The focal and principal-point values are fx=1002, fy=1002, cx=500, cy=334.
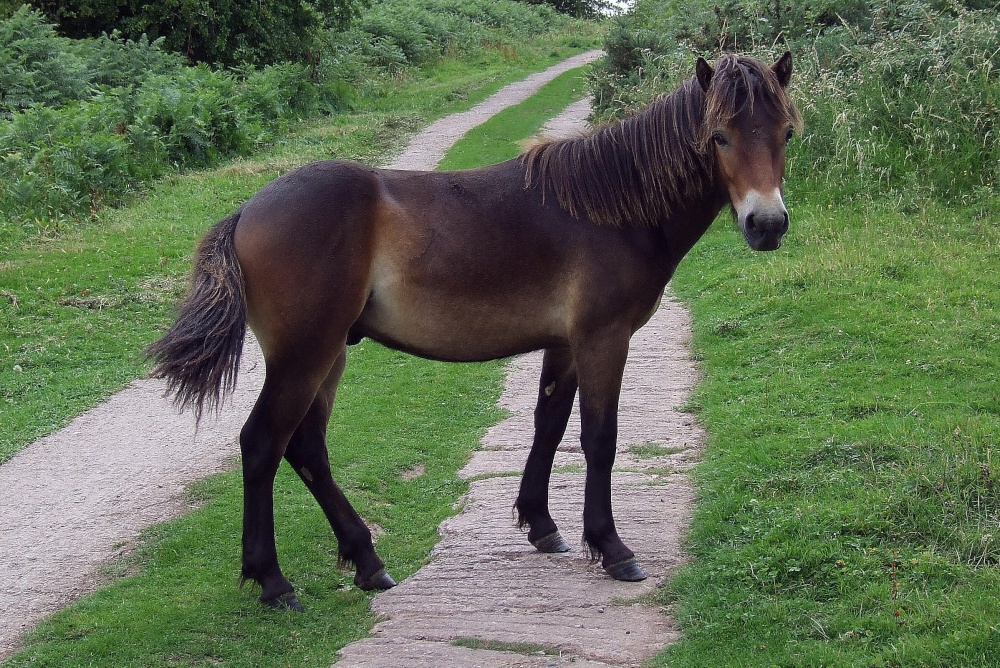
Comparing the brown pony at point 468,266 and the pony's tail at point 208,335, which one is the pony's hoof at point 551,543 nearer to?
the brown pony at point 468,266

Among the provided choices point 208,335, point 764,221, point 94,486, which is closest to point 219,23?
point 94,486

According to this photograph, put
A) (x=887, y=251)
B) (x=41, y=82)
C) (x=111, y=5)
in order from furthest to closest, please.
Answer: (x=111, y=5) → (x=41, y=82) → (x=887, y=251)

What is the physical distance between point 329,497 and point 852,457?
9.78 ft

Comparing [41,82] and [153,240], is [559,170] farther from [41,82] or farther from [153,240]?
[41,82]

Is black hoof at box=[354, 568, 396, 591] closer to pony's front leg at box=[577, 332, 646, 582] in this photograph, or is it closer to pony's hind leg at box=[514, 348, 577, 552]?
pony's hind leg at box=[514, 348, 577, 552]

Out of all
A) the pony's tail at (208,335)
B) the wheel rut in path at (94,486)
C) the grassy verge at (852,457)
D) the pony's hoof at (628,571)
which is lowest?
the wheel rut in path at (94,486)

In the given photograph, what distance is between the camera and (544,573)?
5312mm

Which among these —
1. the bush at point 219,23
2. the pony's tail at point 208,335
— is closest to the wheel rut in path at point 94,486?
the pony's tail at point 208,335

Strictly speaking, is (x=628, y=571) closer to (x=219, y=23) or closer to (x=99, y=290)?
(x=99, y=290)

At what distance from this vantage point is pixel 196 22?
71.9 feet

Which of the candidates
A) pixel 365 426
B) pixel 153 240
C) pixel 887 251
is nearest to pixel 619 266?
pixel 365 426

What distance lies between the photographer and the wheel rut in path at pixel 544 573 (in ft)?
14.4

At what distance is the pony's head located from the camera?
184 inches

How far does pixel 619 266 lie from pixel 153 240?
9.46 m
